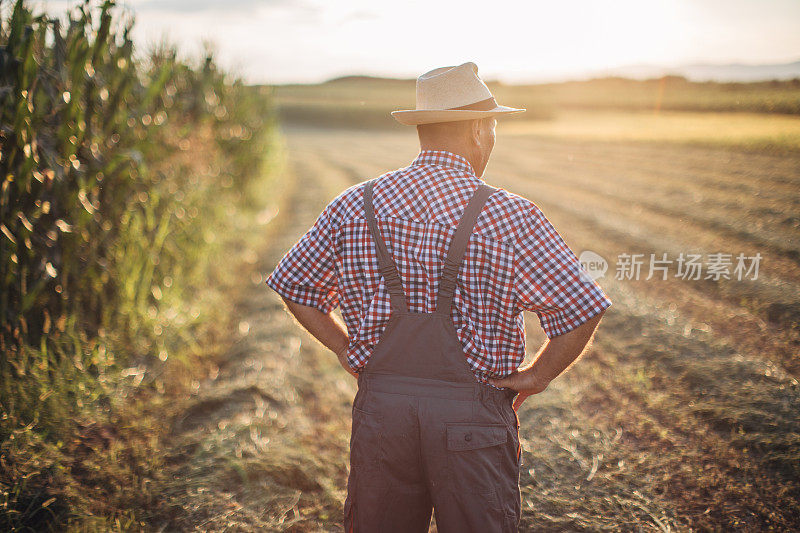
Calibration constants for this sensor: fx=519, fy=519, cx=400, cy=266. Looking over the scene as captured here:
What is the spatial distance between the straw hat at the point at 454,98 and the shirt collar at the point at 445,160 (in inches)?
4.4

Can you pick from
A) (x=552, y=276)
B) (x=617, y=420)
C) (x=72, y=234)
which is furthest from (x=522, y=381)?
(x=72, y=234)

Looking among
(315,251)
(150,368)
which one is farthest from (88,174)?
(315,251)

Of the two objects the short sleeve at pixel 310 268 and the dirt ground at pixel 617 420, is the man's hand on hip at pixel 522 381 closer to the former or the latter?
the short sleeve at pixel 310 268

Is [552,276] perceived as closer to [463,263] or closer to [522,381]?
[463,263]

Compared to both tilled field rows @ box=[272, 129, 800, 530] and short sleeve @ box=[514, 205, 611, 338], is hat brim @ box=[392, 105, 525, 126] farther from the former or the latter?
tilled field rows @ box=[272, 129, 800, 530]

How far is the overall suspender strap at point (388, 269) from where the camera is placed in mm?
1635

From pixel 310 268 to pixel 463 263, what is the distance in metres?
0.55

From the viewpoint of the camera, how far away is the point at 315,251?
5.86 feet

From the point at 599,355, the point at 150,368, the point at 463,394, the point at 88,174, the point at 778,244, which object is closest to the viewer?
the point at 463,394

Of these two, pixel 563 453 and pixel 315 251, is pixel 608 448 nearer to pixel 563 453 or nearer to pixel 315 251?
pixel 563 453

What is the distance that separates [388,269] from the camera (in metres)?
1.64

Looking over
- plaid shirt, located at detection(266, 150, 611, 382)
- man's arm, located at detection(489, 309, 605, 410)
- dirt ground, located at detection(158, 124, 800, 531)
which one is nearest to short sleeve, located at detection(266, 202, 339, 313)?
plaid shirt, located at detection(266, 150, 611, 382)

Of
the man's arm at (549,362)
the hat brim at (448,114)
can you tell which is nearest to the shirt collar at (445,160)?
the hat brim at (448,114)

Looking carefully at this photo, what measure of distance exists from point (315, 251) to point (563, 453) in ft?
7.07
